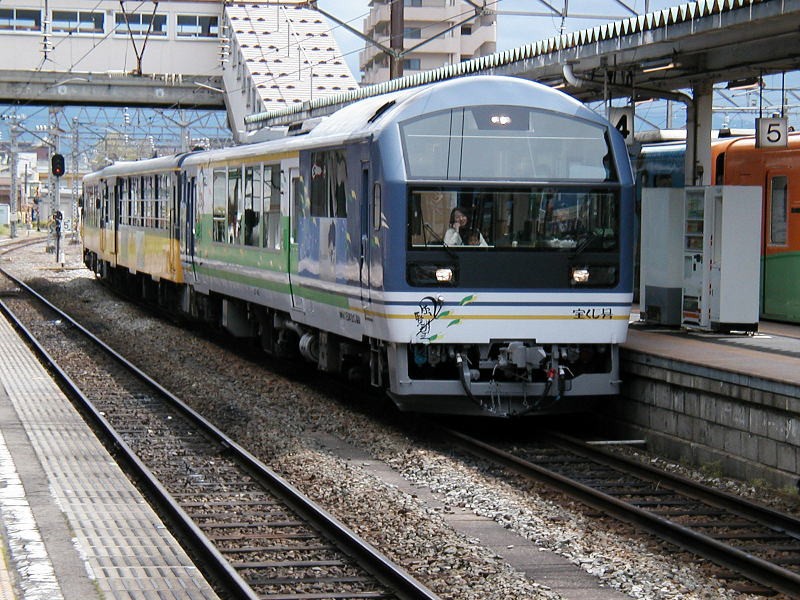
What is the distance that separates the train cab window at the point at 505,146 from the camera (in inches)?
469

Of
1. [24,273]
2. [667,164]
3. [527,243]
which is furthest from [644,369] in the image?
[24,273]

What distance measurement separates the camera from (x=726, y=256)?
14.1 m

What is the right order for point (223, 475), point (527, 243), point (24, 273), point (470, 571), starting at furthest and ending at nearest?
point (24, 273) → point (527, 243) → point (223, 475) → point (470, 571)

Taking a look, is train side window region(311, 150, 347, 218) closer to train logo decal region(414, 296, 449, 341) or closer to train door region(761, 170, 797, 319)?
train logo decal region(414, 296, 449, 341)

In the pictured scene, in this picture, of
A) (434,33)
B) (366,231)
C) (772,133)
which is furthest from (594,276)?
(434,33)

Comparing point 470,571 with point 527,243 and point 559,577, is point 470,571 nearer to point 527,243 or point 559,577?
point 559,577

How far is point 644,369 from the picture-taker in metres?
12.2

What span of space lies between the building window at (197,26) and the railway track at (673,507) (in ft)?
154

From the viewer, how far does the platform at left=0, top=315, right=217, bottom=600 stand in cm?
675

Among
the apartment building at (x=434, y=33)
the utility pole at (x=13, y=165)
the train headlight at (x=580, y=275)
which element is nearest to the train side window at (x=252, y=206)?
the train headlight at (x=580, y=275)

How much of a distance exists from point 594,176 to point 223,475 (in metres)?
4.22

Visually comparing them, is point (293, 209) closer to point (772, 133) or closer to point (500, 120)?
point (500, 120)

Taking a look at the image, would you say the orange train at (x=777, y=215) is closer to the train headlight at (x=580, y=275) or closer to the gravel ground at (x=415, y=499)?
the train headlight at (x=580, y=275)

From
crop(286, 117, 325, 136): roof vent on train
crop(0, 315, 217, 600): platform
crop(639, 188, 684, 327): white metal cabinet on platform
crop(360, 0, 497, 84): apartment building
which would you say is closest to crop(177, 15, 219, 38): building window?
crop(360, 0, 497, 84): apartment building
